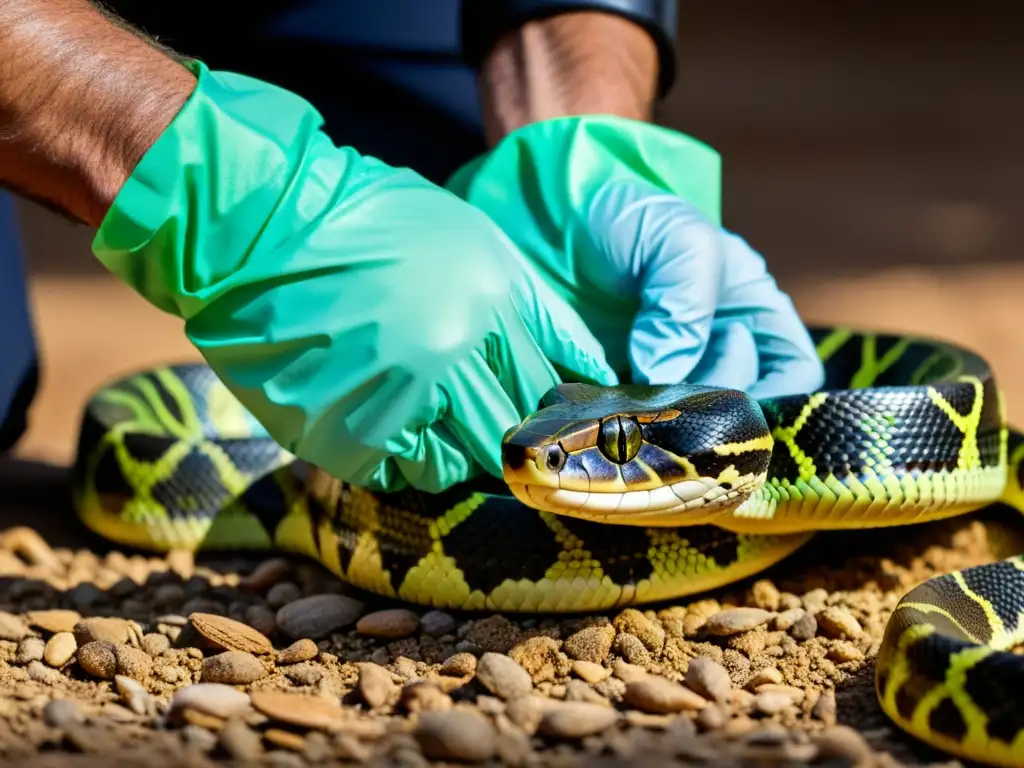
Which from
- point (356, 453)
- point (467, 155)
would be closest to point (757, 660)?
point (356, 453)

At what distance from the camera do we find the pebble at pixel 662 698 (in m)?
2.30

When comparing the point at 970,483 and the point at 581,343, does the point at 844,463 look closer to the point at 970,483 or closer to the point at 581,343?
the point at 970,483

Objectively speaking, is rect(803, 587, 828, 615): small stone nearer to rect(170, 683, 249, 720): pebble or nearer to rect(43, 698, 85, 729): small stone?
rect(170, 683, 249, 720): pebble

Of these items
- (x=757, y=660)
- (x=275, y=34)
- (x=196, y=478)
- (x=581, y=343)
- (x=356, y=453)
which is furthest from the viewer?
(x=275, y=34)

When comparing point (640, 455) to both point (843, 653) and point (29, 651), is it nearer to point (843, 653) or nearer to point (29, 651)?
point (843, 653)

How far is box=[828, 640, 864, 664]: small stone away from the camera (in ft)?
8.65

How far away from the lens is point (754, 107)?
1209cm

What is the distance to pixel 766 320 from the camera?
11.1 feet

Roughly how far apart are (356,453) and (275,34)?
2.55 m

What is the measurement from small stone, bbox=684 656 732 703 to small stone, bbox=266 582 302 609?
119cm

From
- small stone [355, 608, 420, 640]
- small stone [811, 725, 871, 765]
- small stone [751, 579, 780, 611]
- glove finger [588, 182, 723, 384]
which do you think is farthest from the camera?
glove finger [588, 182, 723, 384]

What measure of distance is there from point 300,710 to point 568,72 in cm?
254

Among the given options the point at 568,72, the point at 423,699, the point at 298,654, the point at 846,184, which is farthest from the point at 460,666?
the point at 846,184

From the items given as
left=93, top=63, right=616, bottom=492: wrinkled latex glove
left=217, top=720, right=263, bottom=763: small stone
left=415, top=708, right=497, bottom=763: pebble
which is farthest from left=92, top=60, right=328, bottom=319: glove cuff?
left=415, top=708, right=497, bottom=763: pebble
